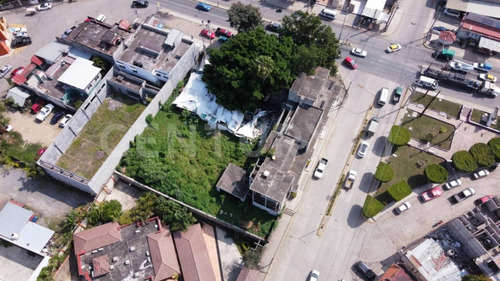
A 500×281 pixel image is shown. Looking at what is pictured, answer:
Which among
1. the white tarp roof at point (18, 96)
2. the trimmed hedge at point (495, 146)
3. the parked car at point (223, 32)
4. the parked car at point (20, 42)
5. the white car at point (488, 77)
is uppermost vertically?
the white car at point (488, 77)

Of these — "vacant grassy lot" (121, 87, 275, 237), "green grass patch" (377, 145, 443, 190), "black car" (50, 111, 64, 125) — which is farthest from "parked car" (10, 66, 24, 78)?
"green grass patch" (377, 145, 443, 190)

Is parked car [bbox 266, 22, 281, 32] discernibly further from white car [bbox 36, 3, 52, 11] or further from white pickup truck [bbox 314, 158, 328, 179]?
white car [bbox 36, 3, 52, 11]

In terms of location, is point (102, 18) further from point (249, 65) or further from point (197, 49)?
point (249, 65)

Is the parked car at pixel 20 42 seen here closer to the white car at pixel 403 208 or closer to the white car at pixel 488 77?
the white car at pixel 403 208

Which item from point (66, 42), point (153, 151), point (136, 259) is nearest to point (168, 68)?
point (153, 151)

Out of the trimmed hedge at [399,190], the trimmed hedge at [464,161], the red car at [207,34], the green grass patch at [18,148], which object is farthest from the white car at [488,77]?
the green grass patch at [18,148]

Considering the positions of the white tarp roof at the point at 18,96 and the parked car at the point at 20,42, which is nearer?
the white tarp roof at the point at 18,96

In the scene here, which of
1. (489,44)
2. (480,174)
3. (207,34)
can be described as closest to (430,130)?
(480,174)
